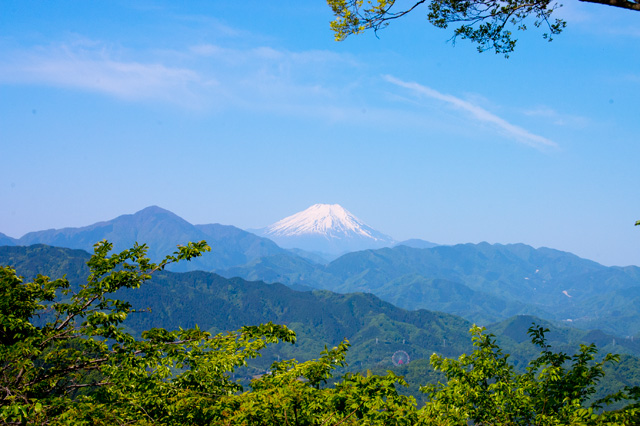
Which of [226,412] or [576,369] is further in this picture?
[576,369]

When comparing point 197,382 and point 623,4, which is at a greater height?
point 623,4

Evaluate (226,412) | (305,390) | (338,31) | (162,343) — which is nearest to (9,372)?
(162,343)

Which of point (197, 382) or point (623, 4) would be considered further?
point (197, 382)

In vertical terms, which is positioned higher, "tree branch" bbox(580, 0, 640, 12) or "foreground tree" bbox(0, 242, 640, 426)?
"tree branch" bbox(580, 0, 640, 12)

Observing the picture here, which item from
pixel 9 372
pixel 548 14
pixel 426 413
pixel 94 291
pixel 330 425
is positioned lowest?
pixel 426 413

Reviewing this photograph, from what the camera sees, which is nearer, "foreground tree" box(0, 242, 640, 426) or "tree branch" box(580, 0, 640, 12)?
"tree branch" box(580, 0, 640, 12)

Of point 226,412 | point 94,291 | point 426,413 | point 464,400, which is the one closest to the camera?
point 226,412

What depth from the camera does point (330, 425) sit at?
7.55 metres

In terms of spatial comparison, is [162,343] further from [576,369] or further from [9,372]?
[576,369]

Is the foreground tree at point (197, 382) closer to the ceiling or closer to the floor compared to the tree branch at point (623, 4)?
closer to the floor

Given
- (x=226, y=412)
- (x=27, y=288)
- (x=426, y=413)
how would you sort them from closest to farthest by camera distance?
1. (x=226, y=412)
2. (x=426, y=413)
3. (x=27, y=288)

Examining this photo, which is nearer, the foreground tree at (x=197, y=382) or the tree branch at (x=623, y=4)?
the tree branch at (x=623, y=4)

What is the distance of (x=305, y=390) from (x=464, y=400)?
4.94 metres

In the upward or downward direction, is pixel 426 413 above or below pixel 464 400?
above
